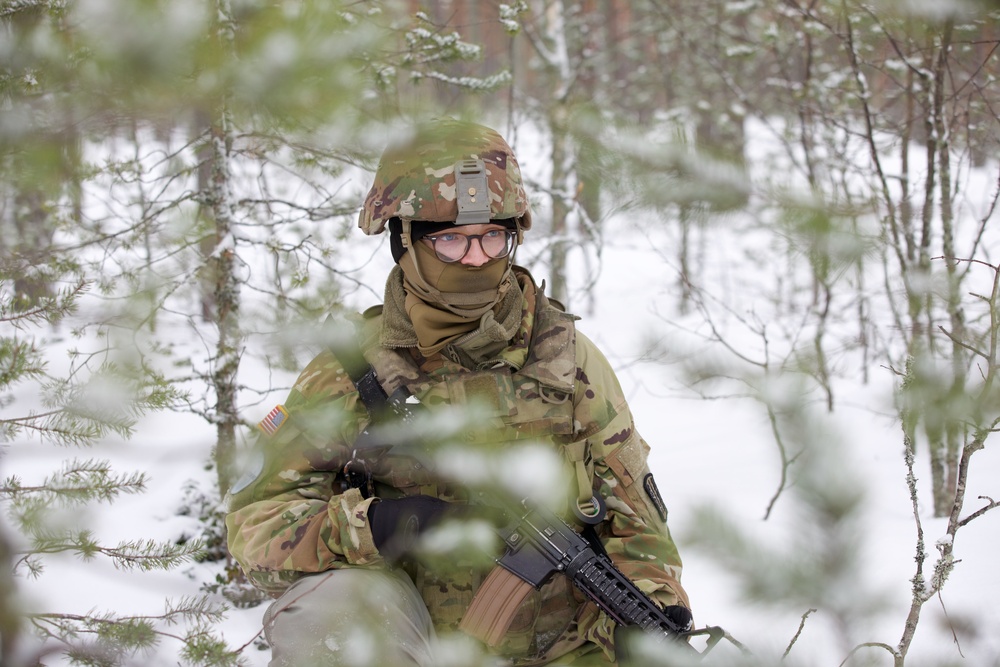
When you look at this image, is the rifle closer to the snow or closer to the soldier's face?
the snow

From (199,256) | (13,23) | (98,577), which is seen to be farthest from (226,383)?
(13,23)

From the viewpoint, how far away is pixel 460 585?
7.06ft

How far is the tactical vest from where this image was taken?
209 cm

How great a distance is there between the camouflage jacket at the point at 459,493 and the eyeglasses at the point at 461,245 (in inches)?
11.2

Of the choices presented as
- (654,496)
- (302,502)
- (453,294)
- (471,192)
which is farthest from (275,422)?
(654,496)

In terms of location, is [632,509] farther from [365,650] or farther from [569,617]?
[365,650]

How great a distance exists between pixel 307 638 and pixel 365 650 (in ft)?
2.13

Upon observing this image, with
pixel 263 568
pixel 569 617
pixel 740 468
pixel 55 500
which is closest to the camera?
pixel 55 500

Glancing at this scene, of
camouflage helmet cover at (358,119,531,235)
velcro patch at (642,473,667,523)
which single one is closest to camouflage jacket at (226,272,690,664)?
velcro patch at (642,473,667,523)

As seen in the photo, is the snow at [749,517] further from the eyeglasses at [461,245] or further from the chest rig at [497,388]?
the eyeglasses at [461,245]

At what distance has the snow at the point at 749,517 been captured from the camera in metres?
0.80

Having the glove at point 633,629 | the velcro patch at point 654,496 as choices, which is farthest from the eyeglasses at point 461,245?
the glove at point 633,629

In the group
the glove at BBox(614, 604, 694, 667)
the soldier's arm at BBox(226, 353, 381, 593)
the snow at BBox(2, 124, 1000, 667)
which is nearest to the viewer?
the snow at BBox(2, 124, 1000, 667)

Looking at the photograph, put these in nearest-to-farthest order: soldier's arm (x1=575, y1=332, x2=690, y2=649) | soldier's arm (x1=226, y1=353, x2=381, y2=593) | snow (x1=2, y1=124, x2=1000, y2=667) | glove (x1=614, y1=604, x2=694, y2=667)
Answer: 1. snow (x1=2, y1=124, x2=1000, y2=667)
2. glove (x1=614, y1=604, x2=694, y2=667)
3. soldier's arm (x1=226, y1=353, x2=381, y2=593)
4. soldier's arm (x1=575, y1=332, x2=690, y2=649)
